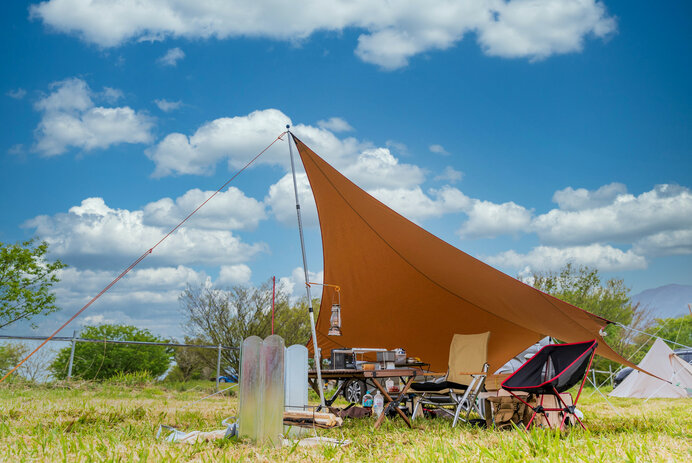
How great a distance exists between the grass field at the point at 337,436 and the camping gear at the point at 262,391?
0.11m

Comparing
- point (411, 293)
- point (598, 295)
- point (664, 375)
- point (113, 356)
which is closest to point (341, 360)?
point (411, 293)

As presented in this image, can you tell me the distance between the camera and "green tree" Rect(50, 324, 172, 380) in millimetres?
10266

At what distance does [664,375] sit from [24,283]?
43.5ft

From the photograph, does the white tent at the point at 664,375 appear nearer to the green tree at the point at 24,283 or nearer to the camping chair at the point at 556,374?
the camping chair at the point at 556,374

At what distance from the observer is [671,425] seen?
395 cm

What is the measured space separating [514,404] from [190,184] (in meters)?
8.08

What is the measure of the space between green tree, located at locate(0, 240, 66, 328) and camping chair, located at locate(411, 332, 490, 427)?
1067 cm

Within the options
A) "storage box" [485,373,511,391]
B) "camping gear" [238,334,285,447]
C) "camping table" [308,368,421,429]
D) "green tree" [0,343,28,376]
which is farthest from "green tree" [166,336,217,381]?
"camping gear" [238,334,285,447]

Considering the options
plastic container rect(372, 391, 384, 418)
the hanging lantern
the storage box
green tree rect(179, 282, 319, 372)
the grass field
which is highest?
green tree rect(179, 282, 319, 372)

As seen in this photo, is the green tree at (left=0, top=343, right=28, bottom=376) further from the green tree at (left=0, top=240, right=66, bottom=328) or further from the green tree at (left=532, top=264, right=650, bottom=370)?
the green tree at (left=532, top=264, right=650, bottom=370)

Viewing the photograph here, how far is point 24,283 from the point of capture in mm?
12070

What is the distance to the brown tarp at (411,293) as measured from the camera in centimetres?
459

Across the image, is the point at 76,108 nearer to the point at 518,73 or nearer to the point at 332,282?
the point at 332,282

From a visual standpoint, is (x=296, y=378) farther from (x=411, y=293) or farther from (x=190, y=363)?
(x=190, y=363)
